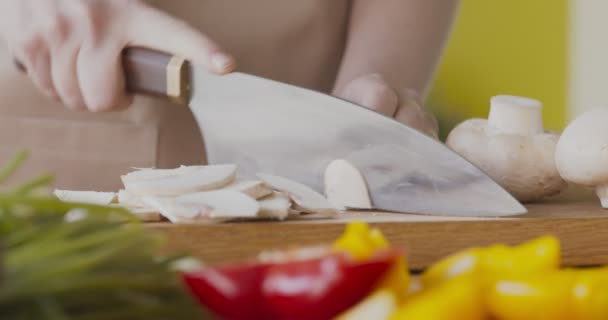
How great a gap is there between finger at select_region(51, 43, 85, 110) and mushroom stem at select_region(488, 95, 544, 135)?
0.56m

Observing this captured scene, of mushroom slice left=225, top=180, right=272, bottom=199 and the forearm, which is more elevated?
the forearm

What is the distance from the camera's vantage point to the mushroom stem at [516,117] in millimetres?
1188

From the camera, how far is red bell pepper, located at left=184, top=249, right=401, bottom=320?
37cm

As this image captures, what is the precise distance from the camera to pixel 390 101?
1336 millimetres

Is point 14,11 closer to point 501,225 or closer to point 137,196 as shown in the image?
point 137,196

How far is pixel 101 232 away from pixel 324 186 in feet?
2.59

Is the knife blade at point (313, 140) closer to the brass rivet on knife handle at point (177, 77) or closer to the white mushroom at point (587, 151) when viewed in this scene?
the brass rivet on knife handle at point (177, 77)

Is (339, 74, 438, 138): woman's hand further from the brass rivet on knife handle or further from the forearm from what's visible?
the brass rivet on knife handle

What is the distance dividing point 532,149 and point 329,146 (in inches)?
9.2

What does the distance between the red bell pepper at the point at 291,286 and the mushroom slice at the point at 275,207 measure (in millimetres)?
556

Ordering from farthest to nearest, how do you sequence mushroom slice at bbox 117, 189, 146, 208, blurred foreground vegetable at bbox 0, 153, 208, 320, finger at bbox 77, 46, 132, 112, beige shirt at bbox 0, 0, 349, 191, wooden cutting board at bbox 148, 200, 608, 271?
1. beige shirt at bbox 0, 0, 349, 191
2. finger at bbox 77, 46, 132, 112
3. mushroom slice at bbox 117, 189, 146, 208
4. wooden cutting board at bbox 148, 200, 608, 271
5. blurred foreground vegetable at bbox 0, 153, 208, 320

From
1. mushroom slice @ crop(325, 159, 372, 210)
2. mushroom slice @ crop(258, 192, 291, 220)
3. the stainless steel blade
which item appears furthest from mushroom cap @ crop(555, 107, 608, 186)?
mushroom slice @ crop(258, 192, 291, 220)

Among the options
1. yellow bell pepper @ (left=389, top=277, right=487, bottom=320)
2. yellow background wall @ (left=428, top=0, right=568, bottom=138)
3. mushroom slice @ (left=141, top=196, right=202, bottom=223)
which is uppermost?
yellow background wall @ (left=428, top=0, right=568, bottom=138)

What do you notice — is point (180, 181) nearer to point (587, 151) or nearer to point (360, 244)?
point (587, 151)
